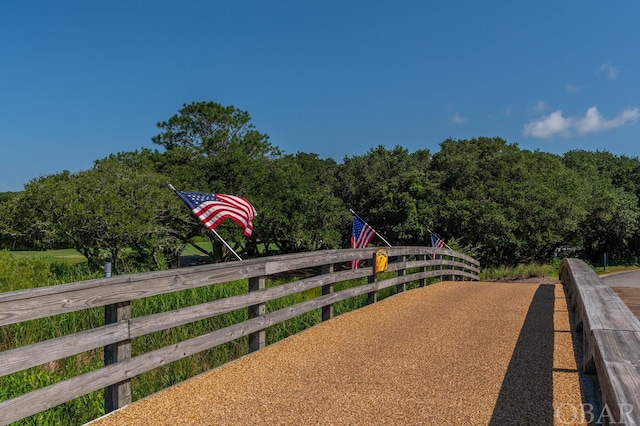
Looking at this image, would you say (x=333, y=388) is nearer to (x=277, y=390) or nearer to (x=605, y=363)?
(x=277, y=390)

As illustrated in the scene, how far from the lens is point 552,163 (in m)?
36.1

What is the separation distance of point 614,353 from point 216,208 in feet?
20.3

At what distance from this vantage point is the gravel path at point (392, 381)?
3.69 meters

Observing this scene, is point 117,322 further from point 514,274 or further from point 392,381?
point 514,274

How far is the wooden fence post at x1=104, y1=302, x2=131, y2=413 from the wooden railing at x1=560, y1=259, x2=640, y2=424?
3236 millimetres

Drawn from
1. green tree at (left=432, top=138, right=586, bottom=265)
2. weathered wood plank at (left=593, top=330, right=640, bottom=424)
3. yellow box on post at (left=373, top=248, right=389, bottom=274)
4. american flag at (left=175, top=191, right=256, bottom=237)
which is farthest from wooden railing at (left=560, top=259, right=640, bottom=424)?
green tree at (left=432, top=138, right=586, bottom=265)

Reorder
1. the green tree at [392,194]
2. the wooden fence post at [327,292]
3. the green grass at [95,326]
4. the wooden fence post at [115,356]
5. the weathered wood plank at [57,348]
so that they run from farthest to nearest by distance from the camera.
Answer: the green tree at [392,194], the wooden fence post at [327,292], the green grass at [95,326], the wooden fence post at [115,356], the weathered wood plank at [57,348]

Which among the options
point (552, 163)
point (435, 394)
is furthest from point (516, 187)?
point (435, 394)

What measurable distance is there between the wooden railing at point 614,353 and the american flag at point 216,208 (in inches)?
199

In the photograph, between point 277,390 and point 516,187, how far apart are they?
27.1m

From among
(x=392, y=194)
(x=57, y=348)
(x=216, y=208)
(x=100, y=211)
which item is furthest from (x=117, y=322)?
(x=392, y=194)

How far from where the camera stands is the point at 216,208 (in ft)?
26.9

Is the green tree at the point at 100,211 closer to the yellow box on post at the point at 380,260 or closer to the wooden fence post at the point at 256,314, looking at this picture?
the yellow box on post at the point at 380,260

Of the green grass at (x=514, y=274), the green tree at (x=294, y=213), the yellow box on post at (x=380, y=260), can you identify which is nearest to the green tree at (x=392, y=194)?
the green tree at (x=294, y=213)
